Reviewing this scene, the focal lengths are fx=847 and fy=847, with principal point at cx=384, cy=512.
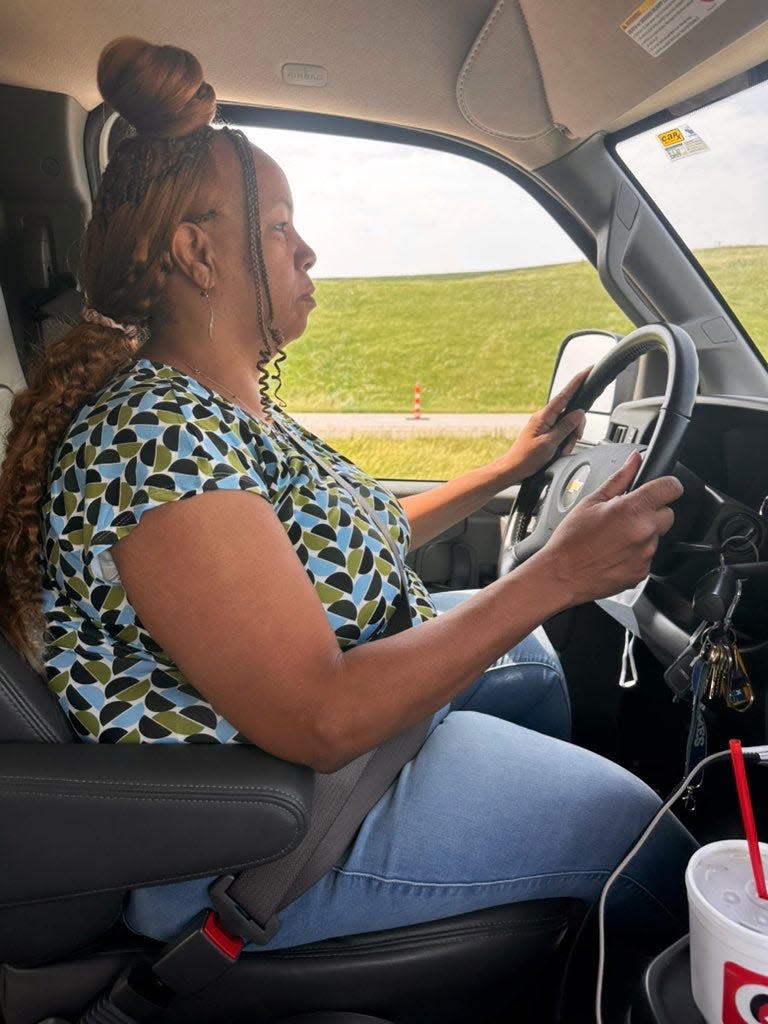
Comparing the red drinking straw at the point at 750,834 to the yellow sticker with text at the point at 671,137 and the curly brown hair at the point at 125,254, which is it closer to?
the curly brown hair at the point at 125,254

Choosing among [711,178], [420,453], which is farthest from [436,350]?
[711,178]

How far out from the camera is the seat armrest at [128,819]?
0.77 meters

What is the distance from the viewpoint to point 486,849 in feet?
2.95

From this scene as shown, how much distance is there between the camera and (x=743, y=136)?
78.4 inches

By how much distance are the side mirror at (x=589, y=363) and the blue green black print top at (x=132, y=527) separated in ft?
3.01

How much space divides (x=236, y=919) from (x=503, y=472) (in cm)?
95

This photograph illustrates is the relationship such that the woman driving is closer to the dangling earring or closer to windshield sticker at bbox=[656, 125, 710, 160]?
the dangling earring

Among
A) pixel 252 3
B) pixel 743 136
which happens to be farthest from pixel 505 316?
pixel 252 3

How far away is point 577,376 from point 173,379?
805 millimetres

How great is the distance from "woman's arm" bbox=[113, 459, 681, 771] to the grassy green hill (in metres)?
2.72

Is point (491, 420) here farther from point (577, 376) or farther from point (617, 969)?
point (617, 969)

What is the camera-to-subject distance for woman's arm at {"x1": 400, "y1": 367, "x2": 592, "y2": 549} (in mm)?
1544

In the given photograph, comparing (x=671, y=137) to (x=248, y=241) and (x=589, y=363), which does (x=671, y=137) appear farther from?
(x=248, y=241)

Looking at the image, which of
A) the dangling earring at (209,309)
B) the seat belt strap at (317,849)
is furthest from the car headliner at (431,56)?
the seat belt strap at (317,849)
